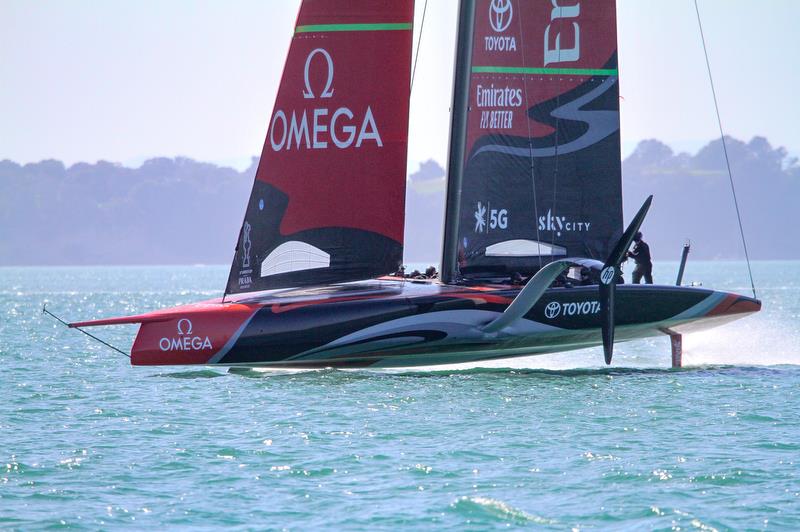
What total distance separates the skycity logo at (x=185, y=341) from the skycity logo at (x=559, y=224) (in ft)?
16.2

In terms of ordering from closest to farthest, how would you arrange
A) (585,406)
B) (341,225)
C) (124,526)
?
(124,526)
(585,406)
(341,225)

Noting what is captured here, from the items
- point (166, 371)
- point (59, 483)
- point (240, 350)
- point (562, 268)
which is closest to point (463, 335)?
point (562, 268)

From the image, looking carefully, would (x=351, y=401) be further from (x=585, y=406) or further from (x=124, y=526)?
(x=124, y=526)

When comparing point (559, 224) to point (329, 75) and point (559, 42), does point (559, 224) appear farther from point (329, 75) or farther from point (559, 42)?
point (329, 75)

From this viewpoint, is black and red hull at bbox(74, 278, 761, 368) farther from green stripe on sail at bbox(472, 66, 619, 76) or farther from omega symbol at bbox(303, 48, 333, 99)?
green stripe on sail at bbox(472, 66, 619, 76)

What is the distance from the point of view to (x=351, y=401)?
560 inches

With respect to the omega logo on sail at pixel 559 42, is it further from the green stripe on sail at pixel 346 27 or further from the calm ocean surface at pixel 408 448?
the calm ocean surface at pixel 408 448

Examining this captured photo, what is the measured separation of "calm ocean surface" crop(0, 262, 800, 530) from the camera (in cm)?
897

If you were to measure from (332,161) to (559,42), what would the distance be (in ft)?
12.1

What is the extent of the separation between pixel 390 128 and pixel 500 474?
7.15 meters

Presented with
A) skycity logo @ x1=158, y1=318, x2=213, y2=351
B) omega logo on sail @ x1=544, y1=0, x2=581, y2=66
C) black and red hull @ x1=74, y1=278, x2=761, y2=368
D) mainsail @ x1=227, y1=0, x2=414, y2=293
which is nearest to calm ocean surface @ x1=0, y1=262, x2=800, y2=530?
black and red hull @ x1=74, y1=278, x2=761, y2=368

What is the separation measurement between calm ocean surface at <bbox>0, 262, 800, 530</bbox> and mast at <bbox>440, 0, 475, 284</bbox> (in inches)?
63.6

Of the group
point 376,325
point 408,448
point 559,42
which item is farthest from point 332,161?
point 408,448

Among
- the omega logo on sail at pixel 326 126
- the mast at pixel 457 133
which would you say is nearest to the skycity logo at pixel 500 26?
the mast at pixel 457 133
